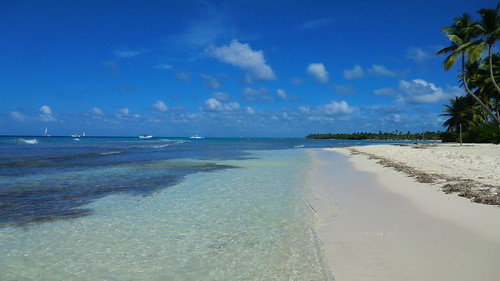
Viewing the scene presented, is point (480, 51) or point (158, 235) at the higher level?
point (480, 51)

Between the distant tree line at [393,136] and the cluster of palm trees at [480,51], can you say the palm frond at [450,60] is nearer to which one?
the cluster of palm trees at [480,51]

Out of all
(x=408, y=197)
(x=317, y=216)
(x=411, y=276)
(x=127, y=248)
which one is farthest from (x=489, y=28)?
(x=127, y=248)

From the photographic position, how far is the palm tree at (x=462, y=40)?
2731cm

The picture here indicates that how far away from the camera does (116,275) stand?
160 inches

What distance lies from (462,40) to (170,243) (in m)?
35.0

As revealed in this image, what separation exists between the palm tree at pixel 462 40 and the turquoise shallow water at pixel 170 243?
93.0ft

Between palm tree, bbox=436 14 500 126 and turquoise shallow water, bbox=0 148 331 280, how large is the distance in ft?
93.0

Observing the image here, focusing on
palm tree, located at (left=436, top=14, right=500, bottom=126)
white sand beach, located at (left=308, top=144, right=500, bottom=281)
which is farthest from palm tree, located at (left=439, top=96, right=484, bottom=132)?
white sand beach, located at (left=308, top=144, right=500, bottom=281)

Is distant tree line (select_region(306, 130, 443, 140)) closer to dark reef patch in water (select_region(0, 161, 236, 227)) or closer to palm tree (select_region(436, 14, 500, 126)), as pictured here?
palm tree (select_region(436, 14, 500, 126))

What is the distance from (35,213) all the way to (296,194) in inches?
286

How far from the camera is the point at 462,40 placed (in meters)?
A: 29.3

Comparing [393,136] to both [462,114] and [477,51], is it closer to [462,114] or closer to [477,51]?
[462,114]

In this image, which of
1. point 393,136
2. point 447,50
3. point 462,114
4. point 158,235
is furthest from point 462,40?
point 393,136

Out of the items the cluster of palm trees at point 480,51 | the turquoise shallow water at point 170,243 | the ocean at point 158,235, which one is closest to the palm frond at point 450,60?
the cluster of palm trees at point 480,51
